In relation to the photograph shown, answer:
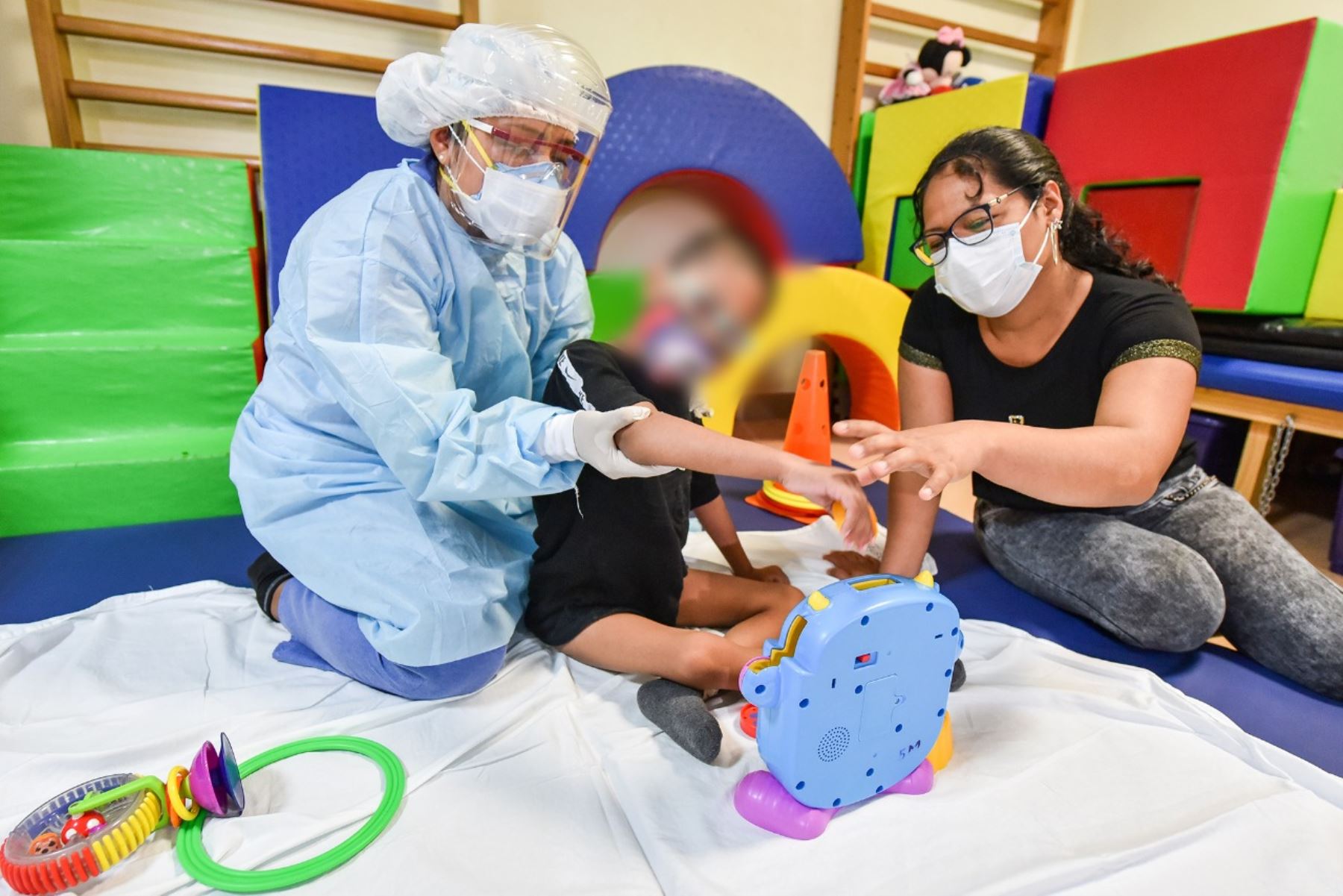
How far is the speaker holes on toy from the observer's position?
712 millimetres

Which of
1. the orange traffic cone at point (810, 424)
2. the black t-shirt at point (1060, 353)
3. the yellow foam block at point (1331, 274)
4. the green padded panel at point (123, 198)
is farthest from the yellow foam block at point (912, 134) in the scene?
the green padded panel at point (123, 198)

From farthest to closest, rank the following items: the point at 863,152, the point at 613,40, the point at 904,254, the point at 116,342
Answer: the point at 863,152 < the point at 904,254 < the point at 613,40 < the point at 116,342

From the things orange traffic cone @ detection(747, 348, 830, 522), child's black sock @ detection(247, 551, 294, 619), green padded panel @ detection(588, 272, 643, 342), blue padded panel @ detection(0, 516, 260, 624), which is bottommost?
blue padded panel @ detection(0, 516, 260, 624)

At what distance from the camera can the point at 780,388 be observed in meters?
2.06

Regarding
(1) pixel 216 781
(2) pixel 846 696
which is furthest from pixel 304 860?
(2) pixel 846 696

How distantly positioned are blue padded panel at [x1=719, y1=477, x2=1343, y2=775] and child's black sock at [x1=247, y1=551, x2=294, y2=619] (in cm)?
99

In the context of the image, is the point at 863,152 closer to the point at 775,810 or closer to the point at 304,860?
the point at 775,810

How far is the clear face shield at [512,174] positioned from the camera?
0.90 metres

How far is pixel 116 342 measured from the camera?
1519 millimetres

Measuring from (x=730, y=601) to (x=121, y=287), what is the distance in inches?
56.3

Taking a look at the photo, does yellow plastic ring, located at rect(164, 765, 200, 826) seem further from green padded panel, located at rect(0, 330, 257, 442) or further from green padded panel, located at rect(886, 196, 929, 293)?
green padded panel, located at rect(886, 196, 929, 293)

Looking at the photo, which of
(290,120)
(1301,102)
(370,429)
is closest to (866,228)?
(1301,102)

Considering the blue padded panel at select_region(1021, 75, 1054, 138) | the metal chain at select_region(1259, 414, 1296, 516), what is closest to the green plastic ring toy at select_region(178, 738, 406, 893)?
the metal chain at select_region(1259, 414, 1296, 516)

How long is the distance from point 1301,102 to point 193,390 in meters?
2.51
